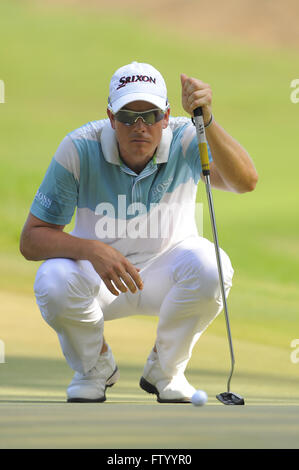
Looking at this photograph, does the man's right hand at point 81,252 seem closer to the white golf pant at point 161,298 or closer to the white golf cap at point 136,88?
the white golf pant at point 161,298

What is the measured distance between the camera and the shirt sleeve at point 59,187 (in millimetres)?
3211

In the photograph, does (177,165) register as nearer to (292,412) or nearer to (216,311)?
(216,311)

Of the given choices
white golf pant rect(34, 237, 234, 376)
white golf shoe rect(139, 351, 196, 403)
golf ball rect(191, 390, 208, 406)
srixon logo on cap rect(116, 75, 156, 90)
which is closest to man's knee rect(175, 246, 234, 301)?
white golf pant rect(34, 237, 234, 376)

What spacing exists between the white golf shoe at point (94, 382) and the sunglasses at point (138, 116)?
2.63ft

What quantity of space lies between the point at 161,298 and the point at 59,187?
505mm

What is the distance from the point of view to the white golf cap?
122 inches

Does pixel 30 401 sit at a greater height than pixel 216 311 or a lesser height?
lesser

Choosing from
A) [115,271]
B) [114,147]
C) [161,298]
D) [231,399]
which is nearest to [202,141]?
[114,147]

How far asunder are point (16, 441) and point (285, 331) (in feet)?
13.7

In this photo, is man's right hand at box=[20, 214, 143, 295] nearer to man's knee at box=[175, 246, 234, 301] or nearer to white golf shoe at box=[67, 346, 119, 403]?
man's knee at box=[175, 246, 234, 301]

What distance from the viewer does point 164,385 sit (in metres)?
3.26

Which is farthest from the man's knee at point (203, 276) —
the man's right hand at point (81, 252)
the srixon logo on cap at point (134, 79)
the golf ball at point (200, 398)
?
the srixon logo on cap at point (134, 79)

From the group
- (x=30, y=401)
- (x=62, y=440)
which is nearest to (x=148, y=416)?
(x=62, y=440)

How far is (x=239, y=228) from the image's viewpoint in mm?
9938
